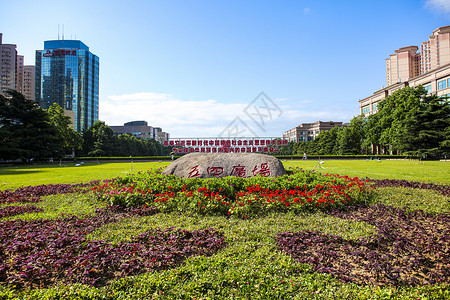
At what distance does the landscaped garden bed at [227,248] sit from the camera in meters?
2.28

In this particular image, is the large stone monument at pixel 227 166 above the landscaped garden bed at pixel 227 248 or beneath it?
above

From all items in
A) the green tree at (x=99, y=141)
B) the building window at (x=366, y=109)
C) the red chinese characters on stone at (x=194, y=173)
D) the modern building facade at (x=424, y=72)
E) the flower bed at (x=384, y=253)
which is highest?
the modern building facade at (x=424, y=72)

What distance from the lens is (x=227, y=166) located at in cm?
798

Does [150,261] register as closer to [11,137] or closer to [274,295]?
[274,295]

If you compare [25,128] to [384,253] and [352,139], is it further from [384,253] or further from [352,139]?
[352,139]

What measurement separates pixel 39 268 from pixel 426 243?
462 centimetres

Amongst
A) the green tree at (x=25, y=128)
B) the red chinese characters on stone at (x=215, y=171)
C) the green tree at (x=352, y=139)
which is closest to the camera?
the red chinese characters on stone at (x=215, y=171)

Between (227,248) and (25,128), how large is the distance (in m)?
29.6

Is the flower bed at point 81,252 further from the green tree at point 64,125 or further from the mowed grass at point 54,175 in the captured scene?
the green tree at point 64,125

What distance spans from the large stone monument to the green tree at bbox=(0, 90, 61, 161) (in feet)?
74.2

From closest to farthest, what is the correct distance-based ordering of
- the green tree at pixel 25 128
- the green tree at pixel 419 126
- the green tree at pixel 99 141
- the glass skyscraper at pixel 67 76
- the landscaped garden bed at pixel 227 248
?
the landscaped garden bed at pixel 227 248
the green tree at pixel 25 128
the green tree at pixel 419 126
the green tree at pixel 99 141
the glass skyscraper at pixel 67 76

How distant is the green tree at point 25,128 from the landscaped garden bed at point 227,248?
80.0 feet

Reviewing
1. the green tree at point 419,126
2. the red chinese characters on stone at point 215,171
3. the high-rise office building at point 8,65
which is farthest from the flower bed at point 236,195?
the high-rise office building at point 8,65

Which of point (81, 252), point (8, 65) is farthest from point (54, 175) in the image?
point (8, 65)
